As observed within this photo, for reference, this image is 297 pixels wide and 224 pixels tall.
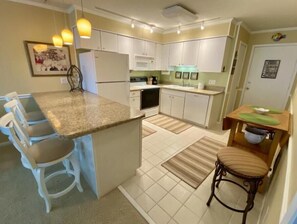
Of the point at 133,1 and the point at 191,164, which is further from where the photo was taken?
the point at 133,1

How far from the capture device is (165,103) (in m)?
4.28

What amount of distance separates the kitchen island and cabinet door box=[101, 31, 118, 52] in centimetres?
199

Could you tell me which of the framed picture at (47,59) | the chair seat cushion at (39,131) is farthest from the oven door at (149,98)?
the chair seat cushion at (39,131)

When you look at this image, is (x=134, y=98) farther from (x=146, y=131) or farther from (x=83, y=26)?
(x=83, y=26)

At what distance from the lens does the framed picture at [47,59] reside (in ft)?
8.69

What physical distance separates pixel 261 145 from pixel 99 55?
296cm

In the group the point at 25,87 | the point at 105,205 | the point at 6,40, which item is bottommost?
the point at 105,205

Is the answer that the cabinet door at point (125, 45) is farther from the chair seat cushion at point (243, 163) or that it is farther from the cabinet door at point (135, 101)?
the chair seat cushion at point (243, 163)

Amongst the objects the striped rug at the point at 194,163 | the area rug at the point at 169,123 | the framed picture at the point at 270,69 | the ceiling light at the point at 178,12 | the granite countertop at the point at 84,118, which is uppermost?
the ceiling light at the point at 178,12

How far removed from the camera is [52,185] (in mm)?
1773

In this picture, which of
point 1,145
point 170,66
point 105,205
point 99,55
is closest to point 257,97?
point 170,66

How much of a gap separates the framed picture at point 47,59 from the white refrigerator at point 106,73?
34cm

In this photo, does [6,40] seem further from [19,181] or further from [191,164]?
[191,164]

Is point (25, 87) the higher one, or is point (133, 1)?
point (133, 1)
